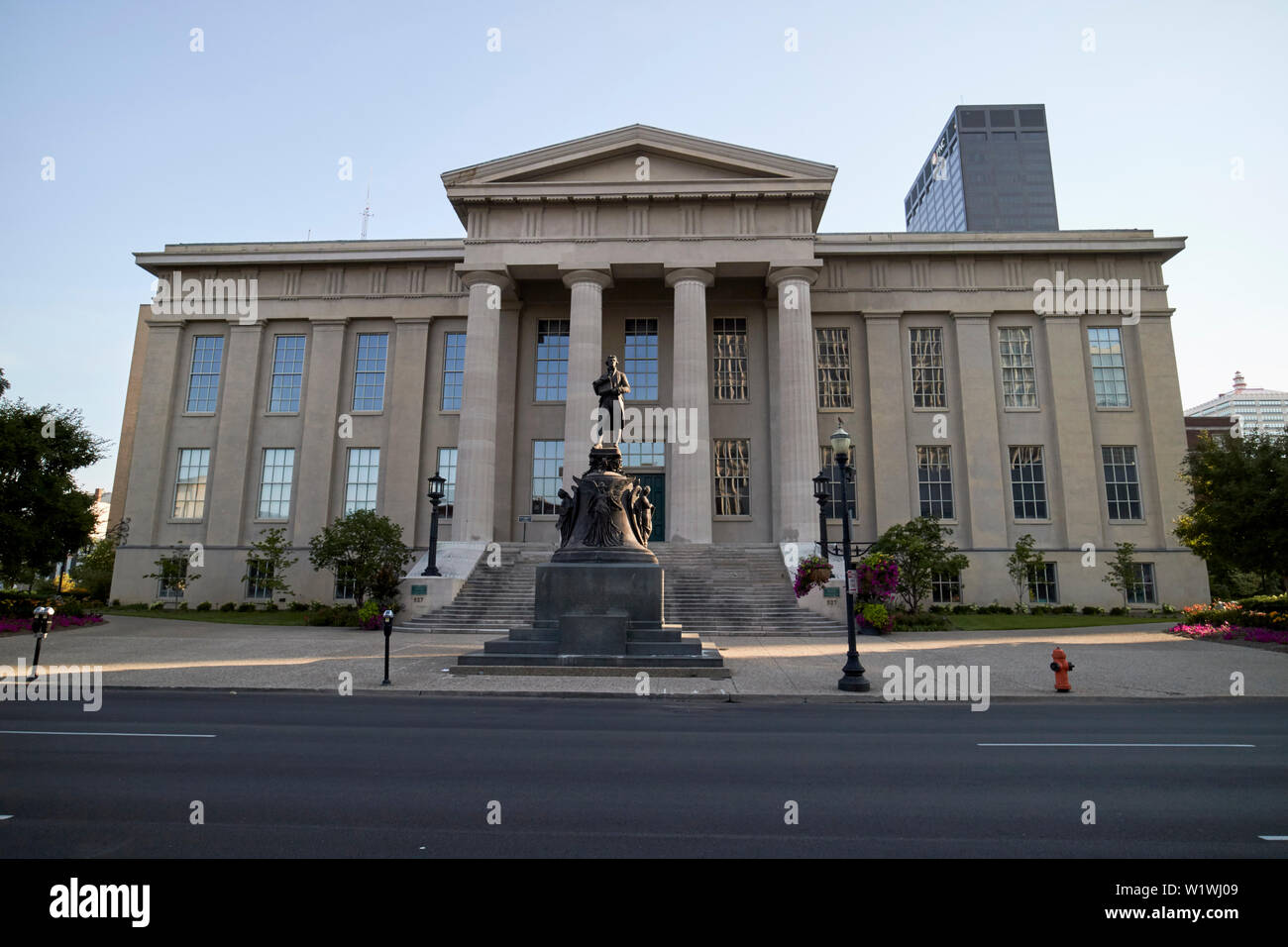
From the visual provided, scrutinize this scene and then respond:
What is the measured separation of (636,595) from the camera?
15.0m

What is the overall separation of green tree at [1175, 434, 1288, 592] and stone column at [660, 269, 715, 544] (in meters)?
17.2

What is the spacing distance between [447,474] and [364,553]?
25.4ft

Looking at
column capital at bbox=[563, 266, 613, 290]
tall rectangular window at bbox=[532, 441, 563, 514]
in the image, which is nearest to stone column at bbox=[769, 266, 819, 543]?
column capital at bbox=[563, 266, 613, 290]

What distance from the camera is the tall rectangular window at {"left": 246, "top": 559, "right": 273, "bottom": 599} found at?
1249 inches

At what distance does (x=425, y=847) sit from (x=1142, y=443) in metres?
38.7

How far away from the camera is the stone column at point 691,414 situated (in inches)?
1127

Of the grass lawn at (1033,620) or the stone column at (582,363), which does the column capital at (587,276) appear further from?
the grass lawn at (1033,620)

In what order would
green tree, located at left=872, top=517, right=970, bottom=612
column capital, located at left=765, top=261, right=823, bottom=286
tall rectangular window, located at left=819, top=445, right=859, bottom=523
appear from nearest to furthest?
green tree, located at left=872, top=517, right=970, bottom=612
column capital, located at left=765, top=261, right=823, bottom=286
tall rectangular window, located at left=819, top=445, right=859, bottom=523

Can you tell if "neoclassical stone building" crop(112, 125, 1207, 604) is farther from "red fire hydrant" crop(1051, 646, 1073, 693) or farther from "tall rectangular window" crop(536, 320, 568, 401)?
"red fire hydrant" crop(1051, 646, 1073, 693)

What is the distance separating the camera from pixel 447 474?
34.2 meters

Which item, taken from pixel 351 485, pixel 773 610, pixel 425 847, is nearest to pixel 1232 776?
pixel 425 847

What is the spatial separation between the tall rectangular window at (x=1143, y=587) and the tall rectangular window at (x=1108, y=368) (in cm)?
800

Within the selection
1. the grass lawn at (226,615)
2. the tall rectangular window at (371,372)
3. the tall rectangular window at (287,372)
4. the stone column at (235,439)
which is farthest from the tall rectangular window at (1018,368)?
the stone column at (235,439)

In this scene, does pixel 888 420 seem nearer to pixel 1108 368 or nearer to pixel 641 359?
pixel 1108 368
